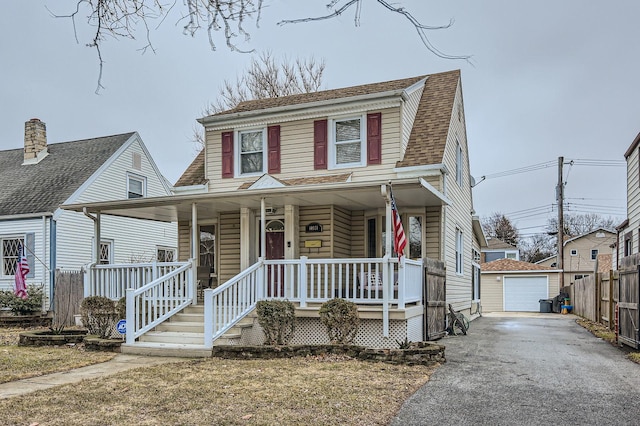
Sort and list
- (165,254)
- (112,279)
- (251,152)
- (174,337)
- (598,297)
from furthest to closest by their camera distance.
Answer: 1. (165,254)
2. (598,297)
3. (251,152)
4. (112,279)
5. (174,337)

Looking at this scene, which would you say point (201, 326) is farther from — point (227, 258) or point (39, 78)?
point (39, 78)

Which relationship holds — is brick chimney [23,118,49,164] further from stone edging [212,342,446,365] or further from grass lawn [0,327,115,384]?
stone edging [212,342,446,365]

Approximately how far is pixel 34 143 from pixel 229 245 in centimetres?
1184

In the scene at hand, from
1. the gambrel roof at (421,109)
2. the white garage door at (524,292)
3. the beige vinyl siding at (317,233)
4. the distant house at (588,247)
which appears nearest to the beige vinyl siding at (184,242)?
the gambrel roof at (421,109)

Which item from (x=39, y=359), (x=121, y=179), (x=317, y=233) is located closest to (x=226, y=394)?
(x=39, y=359)

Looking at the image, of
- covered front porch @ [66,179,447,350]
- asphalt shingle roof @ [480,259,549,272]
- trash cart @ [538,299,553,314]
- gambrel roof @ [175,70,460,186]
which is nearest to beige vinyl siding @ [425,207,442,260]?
covered front porch @ [66,179,447,350]

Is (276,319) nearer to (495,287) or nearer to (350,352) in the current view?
(350,352)

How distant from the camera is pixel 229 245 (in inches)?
554

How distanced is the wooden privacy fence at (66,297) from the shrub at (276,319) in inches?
300

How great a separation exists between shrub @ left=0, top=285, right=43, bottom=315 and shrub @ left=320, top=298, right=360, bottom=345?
11.0 metres

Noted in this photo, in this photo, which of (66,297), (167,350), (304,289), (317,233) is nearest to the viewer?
(167,350)

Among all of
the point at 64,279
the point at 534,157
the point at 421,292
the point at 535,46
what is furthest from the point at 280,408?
the point at 534,157

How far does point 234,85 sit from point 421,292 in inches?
798

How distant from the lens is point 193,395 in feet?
20.3
